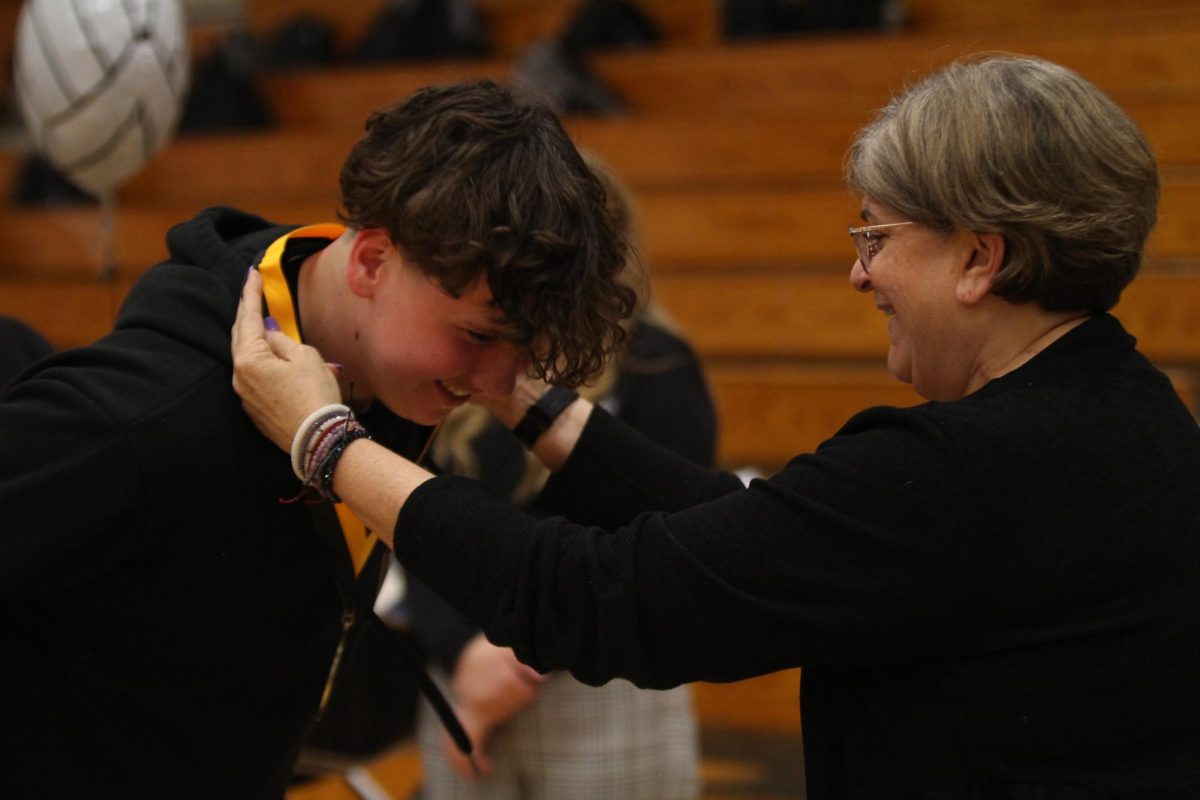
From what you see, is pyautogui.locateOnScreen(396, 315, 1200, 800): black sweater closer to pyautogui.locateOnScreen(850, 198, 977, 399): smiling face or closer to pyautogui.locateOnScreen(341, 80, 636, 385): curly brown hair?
pyautogui.locateOnScreen(850, 198, 977, 399): smiling face

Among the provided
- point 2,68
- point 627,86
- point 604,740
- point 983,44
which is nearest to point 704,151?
point 627,86

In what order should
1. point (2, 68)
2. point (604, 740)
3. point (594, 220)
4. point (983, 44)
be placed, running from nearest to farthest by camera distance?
1. point (594, 220)
2. point (604, 740)
3. point (983, 44)
4. point (2, 68)

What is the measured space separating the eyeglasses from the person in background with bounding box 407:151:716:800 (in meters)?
0.78

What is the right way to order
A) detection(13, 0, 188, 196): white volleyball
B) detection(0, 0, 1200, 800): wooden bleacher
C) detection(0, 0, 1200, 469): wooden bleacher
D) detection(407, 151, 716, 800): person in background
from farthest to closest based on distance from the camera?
detection(0, 0, 1200, 469): wooden bleacher, detection(0, 0, 1200, 800): wooden bleacher, detection(13, 0, 188, 196): white volleyball, detection(407, 151, 716, 800): person in background

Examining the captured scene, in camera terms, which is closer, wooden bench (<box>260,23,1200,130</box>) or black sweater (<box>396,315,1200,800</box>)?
black sweater (<box>396,315,1200,800</box>)

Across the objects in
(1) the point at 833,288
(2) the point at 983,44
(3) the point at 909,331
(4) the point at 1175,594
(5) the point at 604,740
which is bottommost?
(1) the point at 833,288

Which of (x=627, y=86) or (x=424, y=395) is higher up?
(x=424, y=395)

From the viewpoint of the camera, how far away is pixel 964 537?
43.0 inches

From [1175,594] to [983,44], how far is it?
3.42 meters

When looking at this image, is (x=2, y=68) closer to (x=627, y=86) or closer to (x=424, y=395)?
(x=627, y=86)

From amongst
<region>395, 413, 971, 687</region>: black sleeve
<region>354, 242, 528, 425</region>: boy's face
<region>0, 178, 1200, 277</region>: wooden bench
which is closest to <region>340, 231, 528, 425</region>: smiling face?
<region>354, 242, 528, 425</region>: boy's face

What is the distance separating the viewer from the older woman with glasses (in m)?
1.10

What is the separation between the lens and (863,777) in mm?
1172

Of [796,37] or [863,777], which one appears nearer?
[863,777]
